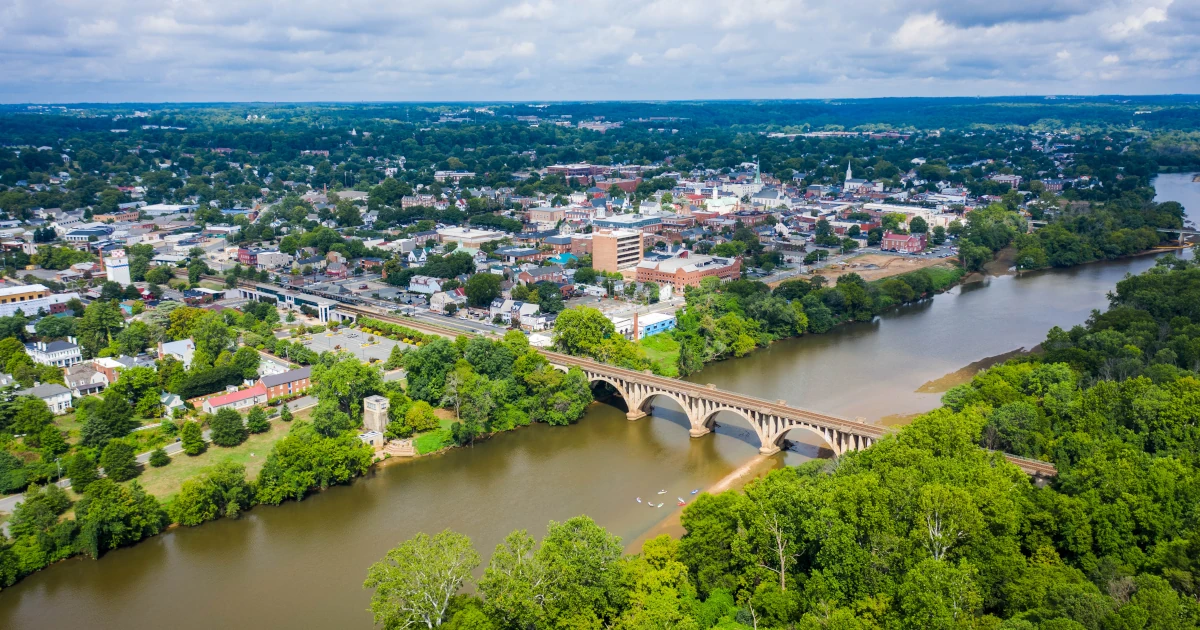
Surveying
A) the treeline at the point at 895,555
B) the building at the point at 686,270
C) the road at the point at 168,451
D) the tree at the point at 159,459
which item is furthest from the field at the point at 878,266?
the tree at the point at 159,459

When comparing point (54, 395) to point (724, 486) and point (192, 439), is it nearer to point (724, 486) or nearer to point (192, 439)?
point (192, 439)

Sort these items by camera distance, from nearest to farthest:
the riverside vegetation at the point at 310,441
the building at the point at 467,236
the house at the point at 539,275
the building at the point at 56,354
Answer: the riverside vegetation at the point at 310,441, the building at the point at 56,354, the house at the point at 539,275, the building at the point at 467,236

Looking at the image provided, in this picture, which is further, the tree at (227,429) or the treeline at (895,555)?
the tree at (227,429)

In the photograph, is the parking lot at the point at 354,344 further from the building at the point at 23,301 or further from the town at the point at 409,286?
the building at the point at 23,301

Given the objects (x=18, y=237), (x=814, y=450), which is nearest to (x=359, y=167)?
(x=18, y=237)

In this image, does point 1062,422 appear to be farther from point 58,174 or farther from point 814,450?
point 58,174

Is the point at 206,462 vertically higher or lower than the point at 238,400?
lower

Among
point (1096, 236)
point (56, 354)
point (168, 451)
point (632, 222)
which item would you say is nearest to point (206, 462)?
point (168, 451)

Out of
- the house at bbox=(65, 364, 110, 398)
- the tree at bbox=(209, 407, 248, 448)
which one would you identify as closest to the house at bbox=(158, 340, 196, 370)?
the house at bbox=(65, 364, 110, 398)
